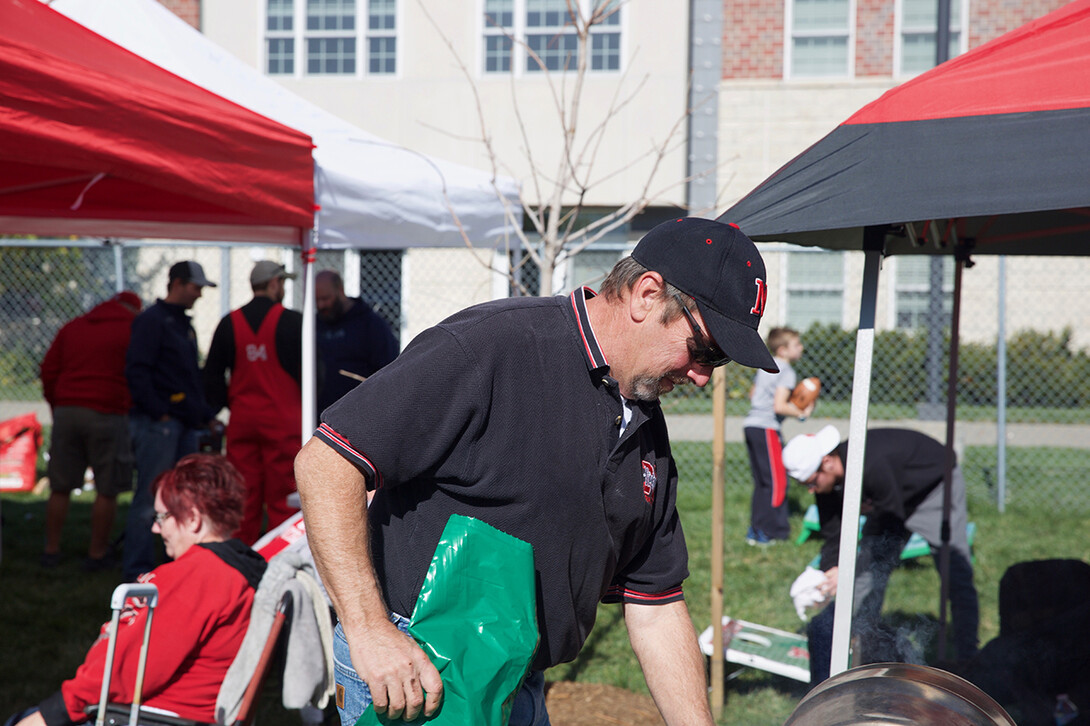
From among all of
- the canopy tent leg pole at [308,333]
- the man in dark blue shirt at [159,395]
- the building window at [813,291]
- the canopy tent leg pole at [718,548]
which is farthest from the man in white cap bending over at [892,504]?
the building window at [813,291]

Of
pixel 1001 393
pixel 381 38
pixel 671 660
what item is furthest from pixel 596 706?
pixel 381 38

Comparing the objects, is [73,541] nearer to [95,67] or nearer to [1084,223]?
[95,67]

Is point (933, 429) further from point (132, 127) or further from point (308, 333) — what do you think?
point (132, 127)

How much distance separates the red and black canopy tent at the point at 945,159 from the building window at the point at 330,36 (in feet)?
41.9

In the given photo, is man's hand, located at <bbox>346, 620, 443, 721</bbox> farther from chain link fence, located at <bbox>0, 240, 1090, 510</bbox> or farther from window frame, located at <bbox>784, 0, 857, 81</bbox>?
window frame, located at <bbox>784, 0, 857, 81</bbox>

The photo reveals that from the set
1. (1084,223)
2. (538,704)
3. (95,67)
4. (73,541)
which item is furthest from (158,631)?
(73,541)

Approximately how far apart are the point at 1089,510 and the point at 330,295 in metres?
7.00

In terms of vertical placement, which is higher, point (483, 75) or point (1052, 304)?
point (483, 75)

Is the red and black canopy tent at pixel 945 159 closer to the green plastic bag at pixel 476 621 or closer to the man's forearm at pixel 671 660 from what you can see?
the man's forearm at pixel 671 660

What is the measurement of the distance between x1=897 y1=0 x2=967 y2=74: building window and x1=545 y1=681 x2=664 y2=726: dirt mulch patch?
1268 cm

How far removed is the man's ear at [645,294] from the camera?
1.77 meters

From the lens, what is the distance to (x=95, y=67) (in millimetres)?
3000

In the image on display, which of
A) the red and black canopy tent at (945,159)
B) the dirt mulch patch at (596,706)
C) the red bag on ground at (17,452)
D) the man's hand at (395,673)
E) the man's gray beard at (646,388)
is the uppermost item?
the red and black canopy tent at (945,159)

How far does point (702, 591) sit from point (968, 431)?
6.41 meters
